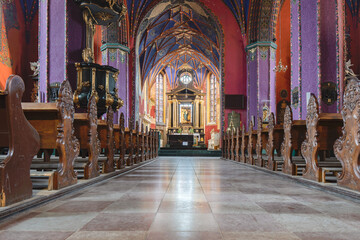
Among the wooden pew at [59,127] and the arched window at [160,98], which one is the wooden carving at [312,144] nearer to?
the wooden pew at [59,127]

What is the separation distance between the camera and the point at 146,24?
17.3 meters

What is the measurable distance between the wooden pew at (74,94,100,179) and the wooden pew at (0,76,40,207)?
1.58 meters

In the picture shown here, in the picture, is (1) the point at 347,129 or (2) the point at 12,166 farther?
(1) the point at 347,129

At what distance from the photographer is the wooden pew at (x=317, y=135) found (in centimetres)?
409

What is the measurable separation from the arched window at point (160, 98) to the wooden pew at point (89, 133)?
79.9 feet

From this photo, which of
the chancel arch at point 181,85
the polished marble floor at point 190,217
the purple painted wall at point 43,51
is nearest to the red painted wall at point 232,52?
the chancel arch at point 181,85

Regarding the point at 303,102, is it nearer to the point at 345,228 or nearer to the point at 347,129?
the point at 347,129

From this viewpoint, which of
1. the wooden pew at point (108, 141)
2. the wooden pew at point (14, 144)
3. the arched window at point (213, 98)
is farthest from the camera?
the arched window at point (213, 98)

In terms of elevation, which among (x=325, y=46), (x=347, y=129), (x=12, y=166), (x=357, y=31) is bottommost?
(x=12, y=166)

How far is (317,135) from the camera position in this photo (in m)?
4.14

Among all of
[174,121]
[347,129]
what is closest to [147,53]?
[174,121]

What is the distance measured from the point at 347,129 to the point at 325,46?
5.05 meters

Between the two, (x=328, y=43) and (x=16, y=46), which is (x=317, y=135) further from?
(x=16, y=46)

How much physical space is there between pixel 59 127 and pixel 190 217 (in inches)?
75.1
